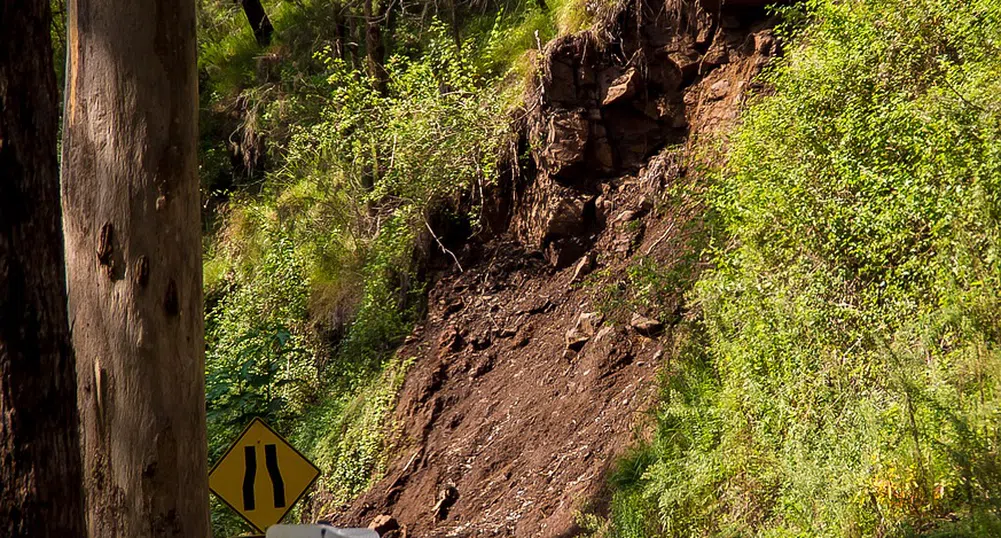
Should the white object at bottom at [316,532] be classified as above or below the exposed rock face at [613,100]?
above

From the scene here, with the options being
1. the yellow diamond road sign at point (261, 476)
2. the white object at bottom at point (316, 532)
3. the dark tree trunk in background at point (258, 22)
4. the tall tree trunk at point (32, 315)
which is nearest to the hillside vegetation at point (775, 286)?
the yellow diamond road sign at point (261, 476)

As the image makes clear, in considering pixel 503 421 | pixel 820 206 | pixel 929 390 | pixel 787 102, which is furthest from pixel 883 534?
pixel 503 421

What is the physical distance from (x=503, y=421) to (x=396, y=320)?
3.44m

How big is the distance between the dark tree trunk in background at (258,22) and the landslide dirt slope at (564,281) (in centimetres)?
1149

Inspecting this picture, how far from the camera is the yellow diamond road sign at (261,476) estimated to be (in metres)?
8.04

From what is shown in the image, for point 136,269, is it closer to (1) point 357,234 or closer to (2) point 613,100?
(2) point 613,100

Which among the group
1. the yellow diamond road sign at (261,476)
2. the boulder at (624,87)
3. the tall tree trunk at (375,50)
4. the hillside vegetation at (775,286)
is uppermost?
the tall tree trunk at (375,50)

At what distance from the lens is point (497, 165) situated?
15.4 meters

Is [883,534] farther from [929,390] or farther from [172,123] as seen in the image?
[172,123]

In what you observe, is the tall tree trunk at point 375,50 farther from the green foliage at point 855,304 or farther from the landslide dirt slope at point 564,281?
the green foliage at point 855,304

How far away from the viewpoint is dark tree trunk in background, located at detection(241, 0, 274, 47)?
25.2 metres

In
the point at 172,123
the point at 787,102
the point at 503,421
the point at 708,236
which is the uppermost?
the point at 172,123

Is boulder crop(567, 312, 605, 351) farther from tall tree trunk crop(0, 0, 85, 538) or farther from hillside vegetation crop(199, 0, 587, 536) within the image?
tall tree trunk crop(0, 0, 85, 538)

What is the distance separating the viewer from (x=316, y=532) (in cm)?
624
